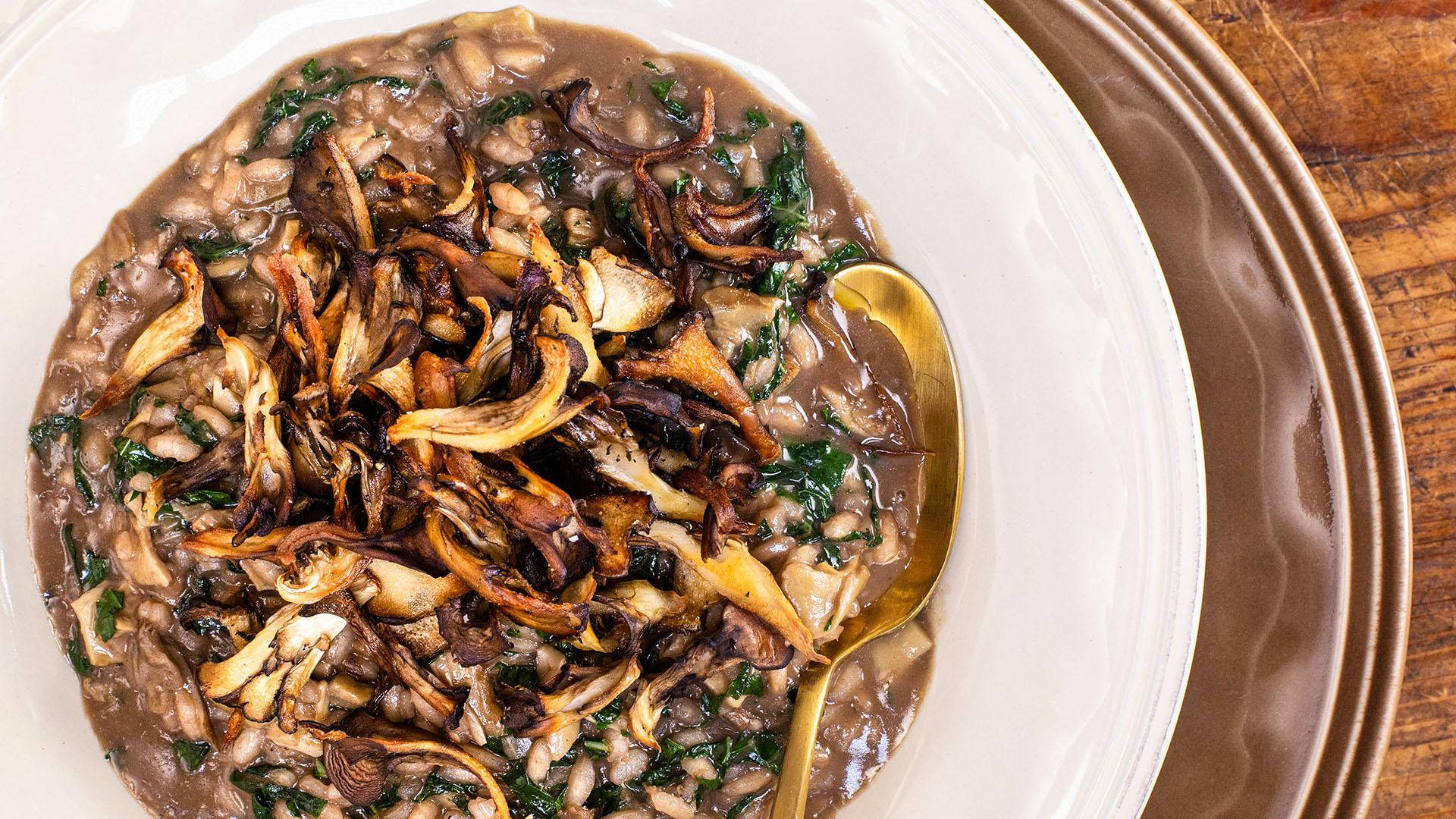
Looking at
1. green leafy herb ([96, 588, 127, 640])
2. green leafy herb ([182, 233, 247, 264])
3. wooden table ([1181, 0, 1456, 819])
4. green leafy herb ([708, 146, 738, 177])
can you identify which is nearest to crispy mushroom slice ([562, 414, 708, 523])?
green leafy herb ([708, 146, 738, 177])

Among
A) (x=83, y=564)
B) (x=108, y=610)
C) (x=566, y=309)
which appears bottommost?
(x=108, y=610)

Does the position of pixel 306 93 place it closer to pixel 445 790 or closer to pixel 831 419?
pixel 831 419

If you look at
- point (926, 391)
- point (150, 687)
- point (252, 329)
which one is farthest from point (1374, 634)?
point (150, 687)

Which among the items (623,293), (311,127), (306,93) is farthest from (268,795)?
(306,93)

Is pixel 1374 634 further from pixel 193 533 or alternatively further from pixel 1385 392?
pixel 193 533

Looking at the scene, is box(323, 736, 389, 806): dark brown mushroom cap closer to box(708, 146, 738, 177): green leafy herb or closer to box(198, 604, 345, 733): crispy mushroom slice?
box(198, 604, 345, 733): crispy mushroom slice

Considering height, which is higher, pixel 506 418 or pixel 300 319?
pixel 300 319
